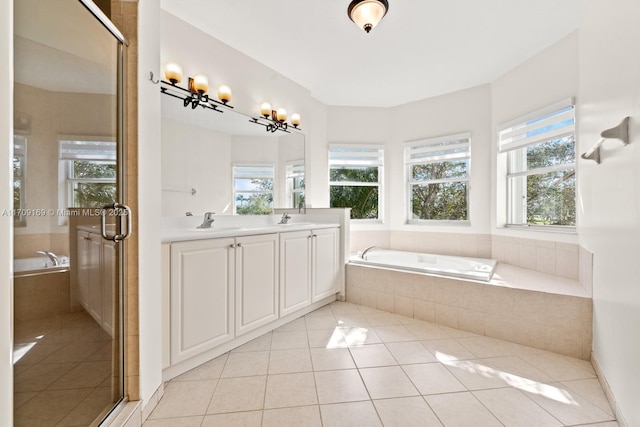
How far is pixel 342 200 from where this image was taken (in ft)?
12.5

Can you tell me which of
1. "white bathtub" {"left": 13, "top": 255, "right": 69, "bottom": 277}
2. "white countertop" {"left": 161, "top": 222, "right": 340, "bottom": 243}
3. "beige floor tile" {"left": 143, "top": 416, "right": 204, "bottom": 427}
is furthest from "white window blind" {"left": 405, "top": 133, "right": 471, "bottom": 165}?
"white bathtub" {"left": 13, "top": 255, "right": 69, "bottom": 277}

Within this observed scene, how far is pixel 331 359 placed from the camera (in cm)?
180

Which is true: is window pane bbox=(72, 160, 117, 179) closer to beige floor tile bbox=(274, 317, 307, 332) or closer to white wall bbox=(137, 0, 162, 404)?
white wall bbox=(137, 0, 162, 404)

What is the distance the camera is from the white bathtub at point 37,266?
794 millimetres

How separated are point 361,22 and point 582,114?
1776 mm

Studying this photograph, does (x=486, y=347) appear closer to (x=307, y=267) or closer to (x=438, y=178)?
(x=307, y=267)

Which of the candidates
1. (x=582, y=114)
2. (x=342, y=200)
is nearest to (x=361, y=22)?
(x=582, y=114)

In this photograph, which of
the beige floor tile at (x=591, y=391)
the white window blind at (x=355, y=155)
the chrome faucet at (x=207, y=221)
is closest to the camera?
the beige floor tile at (x=591, y=391)

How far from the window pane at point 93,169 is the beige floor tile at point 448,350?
216 cm

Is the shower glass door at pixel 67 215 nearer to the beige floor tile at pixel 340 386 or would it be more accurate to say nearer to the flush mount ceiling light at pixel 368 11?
the beige floor tile at pixel 340 386

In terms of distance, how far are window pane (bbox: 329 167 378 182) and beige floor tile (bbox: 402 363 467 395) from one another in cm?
255

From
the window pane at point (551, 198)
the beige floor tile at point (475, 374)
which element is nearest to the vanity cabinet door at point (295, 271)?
the beige floor tile at point (475, 374)

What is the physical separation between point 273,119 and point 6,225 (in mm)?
2455

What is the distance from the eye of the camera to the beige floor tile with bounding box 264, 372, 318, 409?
4.57 feet
